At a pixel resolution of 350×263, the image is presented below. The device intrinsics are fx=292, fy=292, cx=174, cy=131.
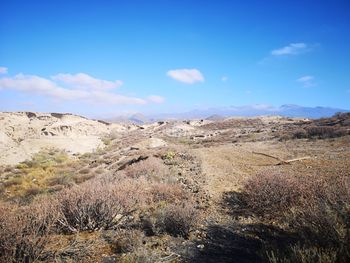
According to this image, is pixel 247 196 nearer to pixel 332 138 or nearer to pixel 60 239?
pixel 60 239

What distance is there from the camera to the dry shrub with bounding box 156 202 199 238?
7.13m

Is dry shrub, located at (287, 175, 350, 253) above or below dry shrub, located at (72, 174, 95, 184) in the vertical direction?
above

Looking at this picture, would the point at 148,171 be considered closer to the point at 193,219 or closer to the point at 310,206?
the point at 193,219

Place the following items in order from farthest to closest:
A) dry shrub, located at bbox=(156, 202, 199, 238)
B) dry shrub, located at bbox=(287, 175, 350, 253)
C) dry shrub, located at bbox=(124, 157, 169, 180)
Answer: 1. dry shrub, located at bbox=(124, 157, 169, 180)
2. dry shrub, located at bbox=(156, 202, 199, 238)
3. dry shrub, located at bbox=(287, 175, 350, 253)

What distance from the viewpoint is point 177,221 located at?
283 inches

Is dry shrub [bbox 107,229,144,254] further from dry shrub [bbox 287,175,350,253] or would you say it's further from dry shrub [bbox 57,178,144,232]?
dry shrub [bbox 287,175,350,253]

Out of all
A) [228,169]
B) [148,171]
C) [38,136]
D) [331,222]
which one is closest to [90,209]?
[331,222]

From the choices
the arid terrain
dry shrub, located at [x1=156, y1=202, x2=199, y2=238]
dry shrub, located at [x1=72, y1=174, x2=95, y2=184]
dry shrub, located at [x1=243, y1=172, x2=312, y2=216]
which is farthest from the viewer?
dry shrub, located at [x1=72, y1=174, x2=95, y2=184]

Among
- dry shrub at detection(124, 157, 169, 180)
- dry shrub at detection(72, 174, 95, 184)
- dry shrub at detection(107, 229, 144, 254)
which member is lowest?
dry shrub at detection(72, 174, 95, 184)

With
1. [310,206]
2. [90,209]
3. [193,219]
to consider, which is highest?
[310,206]

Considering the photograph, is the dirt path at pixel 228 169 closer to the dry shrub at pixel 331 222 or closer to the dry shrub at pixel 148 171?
the dry shrub at pixel 148 171

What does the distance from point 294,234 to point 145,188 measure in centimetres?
563

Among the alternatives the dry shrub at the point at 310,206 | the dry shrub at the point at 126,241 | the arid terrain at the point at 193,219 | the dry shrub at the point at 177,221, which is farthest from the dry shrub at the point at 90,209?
the dry shrub at the point at 310,206

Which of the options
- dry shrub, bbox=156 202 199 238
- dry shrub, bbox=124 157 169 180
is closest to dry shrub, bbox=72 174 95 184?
dry shrub, bbox=124 157 169 180
